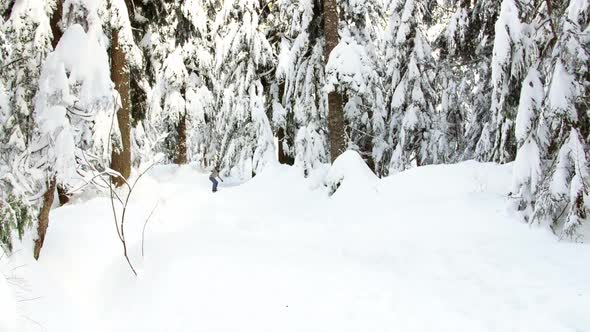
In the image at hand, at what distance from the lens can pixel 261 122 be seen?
13820mm

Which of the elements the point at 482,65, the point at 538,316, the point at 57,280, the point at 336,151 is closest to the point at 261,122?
the point at 336,151

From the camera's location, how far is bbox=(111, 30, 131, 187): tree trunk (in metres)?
9.87

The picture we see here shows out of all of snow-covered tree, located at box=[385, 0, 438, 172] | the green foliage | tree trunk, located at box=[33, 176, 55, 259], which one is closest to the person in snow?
snow-covered tree, located at box=[385, 0, 438, 172]

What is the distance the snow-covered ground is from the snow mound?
19 centimetres

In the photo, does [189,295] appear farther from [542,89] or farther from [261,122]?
[261,122]

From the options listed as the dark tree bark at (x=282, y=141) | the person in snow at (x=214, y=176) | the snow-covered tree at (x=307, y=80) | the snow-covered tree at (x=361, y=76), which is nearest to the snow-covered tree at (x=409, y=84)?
the snow-covered tree at (x=361, y=76)

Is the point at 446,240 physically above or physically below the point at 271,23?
below

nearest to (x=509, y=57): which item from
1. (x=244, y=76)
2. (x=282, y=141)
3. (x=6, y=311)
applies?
(x=6, y=311)

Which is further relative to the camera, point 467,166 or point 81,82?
point 467,166

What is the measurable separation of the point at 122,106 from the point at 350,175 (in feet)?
17.2

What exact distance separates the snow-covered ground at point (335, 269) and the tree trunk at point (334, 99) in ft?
5.58

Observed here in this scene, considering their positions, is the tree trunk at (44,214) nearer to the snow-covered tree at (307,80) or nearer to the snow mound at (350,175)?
the snow mound at (350,175)

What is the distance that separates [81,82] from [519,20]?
6.01 m

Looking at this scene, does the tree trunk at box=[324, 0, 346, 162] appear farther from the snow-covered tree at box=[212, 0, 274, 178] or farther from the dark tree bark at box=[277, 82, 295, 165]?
the dark tree bark at box=[277, 82, 295, 165]
